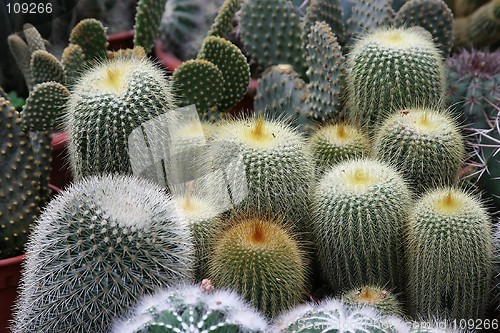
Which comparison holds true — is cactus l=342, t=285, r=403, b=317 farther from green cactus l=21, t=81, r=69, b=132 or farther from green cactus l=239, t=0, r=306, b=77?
green cactus l=239, t=0, r=306, b=77

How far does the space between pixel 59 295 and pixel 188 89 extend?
3.22 feet

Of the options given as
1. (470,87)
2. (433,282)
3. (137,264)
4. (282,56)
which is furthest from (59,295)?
(470,87)

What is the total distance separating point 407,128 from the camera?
7.23 feet

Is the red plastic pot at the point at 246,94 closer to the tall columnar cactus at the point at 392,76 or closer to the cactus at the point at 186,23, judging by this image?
the cactus at the point at 186,23

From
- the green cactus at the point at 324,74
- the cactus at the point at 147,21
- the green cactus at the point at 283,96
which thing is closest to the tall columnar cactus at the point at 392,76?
the green cactus at the point at 324,74

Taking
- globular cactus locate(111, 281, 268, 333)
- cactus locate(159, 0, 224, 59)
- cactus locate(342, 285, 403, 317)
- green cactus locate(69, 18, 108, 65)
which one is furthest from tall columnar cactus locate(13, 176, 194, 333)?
cactus locate(159, 0, 224, 59)

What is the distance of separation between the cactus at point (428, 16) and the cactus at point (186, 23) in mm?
972

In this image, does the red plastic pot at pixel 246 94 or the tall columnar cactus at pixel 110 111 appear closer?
the tall columnar cactus at pixel 110 111

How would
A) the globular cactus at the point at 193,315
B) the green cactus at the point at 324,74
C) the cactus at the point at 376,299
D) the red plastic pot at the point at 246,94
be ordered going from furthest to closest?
the red plastic pot at the point at 246,94 → the green cactus at the point at 324,74 → the cactus at the point at 376,299 → the globular cactus at the point at 193,315

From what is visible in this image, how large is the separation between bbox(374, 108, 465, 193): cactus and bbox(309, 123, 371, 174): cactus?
8 cm

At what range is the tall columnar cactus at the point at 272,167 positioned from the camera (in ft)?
6.81

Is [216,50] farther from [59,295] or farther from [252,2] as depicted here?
[59,295]

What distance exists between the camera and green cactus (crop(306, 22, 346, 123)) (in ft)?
8.34

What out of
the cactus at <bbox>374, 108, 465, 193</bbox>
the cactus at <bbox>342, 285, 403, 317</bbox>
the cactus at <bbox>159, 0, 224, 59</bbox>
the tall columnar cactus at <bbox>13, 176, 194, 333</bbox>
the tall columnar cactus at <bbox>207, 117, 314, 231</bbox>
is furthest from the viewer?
the cactus at <bbox>159, 0, 224, 59</bbox>
